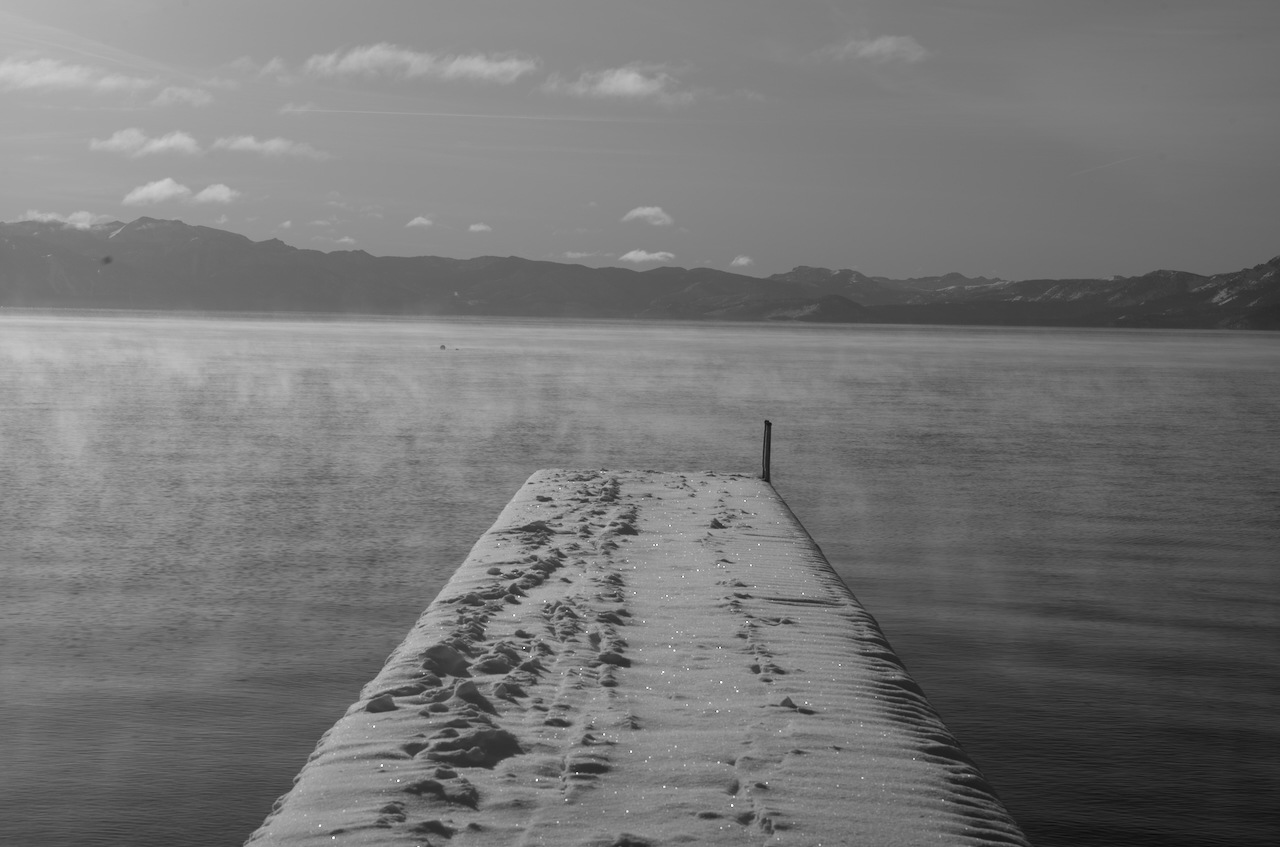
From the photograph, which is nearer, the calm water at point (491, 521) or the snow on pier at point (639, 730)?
the snow on pier at point (639, 730)

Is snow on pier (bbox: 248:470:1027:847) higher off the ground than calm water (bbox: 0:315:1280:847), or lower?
higher

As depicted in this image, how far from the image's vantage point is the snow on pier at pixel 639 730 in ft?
20.0

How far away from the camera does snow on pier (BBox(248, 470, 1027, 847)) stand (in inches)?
240

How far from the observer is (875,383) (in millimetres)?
70875

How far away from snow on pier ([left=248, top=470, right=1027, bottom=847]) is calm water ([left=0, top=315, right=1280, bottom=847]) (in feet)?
6.52

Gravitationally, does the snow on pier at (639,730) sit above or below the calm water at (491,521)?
above

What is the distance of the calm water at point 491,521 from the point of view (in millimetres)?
10031

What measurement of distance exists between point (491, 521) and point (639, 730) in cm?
1412

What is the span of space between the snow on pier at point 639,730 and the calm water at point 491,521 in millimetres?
1986

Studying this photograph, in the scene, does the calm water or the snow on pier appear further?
the calm water

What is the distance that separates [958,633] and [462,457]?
1828cm

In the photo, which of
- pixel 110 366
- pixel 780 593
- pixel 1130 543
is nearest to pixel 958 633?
pixel 780 593

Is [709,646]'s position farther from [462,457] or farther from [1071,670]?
[462,457]

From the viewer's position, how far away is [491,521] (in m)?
21.3
